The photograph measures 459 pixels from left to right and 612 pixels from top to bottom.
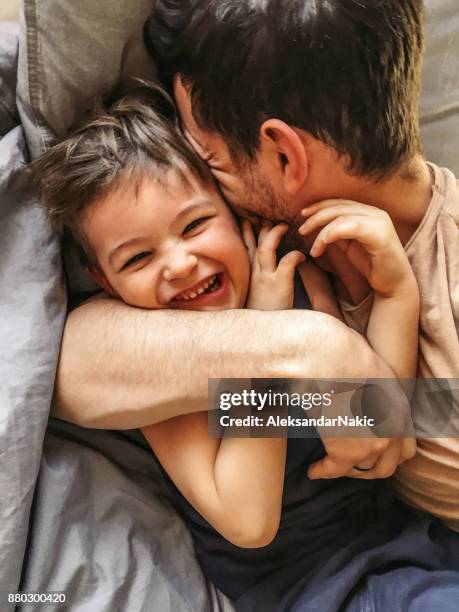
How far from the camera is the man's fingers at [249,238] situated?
90cm

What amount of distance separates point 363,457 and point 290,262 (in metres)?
0.25

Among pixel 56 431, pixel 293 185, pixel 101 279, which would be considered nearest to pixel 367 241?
pixel 293 185

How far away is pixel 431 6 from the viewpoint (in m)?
1.07

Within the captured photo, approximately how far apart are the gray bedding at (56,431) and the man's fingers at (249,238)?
0.73 feet

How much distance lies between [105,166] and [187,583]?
53cm

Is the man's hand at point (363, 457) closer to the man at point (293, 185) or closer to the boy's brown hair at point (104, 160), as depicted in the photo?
the man at point (293, 185)

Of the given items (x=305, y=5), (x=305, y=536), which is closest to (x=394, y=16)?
(x=305, y=5)

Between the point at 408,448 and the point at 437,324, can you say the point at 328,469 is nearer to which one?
the point at 408,448

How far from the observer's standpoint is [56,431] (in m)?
0.88

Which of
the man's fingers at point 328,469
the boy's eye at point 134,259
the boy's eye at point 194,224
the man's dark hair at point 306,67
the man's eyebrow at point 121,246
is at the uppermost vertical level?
the man's dark hair at point 306,67

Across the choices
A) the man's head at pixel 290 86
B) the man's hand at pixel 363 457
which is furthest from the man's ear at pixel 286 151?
the man's hand at pixel 363 457

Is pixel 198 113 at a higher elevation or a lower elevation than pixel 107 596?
higher

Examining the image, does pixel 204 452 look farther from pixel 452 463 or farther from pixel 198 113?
pixel 198 113

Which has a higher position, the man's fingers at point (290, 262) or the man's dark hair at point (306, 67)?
the man's dark hair at point (306, 67)
